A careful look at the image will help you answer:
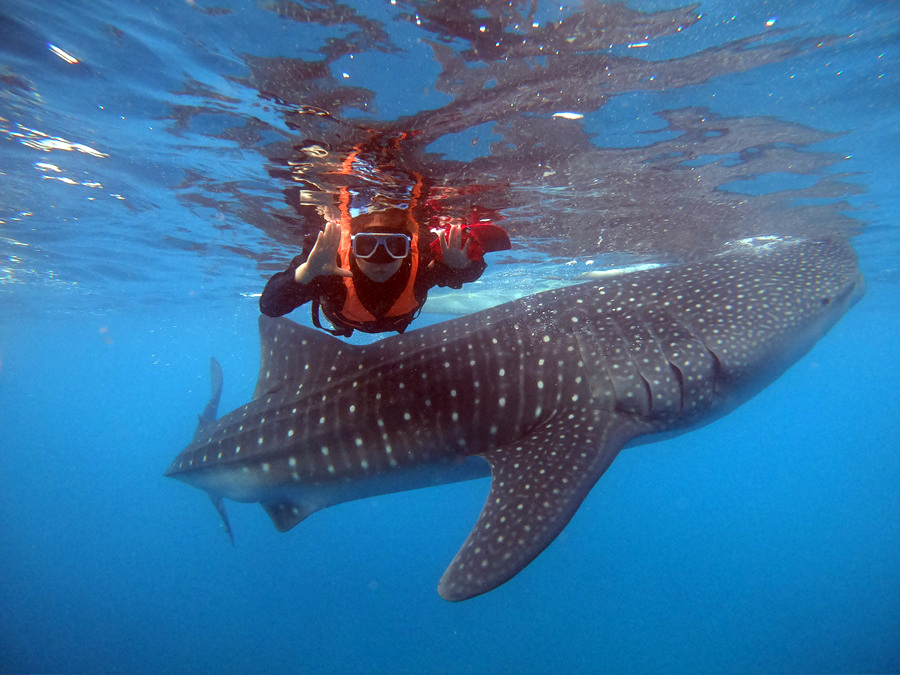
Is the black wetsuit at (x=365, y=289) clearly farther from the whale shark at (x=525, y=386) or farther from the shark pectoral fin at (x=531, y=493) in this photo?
the shark pectoral fin at (x=531, y=493)

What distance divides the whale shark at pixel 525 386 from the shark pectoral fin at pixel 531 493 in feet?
0.05

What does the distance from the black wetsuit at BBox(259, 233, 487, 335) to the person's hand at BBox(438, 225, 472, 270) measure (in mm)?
485

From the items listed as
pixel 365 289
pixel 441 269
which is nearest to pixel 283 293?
pixel 365 289

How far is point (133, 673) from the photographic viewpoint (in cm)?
1536

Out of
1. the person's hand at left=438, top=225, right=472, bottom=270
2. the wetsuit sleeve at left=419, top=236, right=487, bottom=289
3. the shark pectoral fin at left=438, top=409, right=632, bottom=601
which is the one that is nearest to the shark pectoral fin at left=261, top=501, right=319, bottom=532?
the shark pectoral fin at left=438, top=409, right=632, bottom=601

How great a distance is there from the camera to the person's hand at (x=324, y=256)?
3.88m

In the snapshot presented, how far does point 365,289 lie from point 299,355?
3.87 ft

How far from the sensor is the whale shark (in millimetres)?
3758

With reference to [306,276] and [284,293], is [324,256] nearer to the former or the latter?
[306,276]

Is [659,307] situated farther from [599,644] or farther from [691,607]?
Answer: [691,607]

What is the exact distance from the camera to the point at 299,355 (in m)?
5.00

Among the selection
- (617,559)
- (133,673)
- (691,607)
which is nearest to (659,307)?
(133,673)

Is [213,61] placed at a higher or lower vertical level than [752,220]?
higher

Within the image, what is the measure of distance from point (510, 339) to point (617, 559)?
1126 inches
